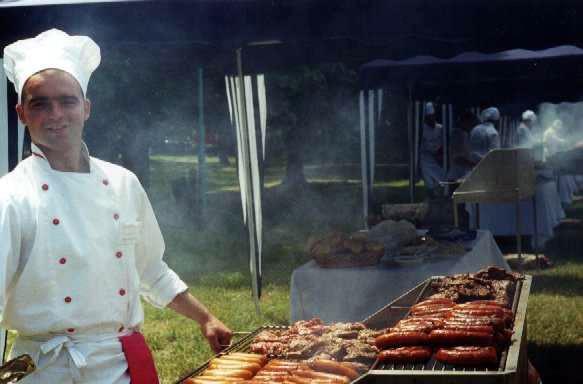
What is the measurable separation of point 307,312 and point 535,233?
6.00 meters

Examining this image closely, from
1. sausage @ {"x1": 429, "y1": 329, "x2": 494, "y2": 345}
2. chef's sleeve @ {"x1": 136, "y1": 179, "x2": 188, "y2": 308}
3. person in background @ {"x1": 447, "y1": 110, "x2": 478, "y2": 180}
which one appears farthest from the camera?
person in background @ {"x1": 447, "y1": 110, "x2": 478, "y2": 180}

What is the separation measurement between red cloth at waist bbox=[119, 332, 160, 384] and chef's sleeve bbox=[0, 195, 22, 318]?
415 mm

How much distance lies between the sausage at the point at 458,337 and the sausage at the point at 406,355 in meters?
0.08

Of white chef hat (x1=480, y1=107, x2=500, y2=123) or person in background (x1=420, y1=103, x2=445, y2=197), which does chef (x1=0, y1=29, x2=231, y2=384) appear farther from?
person in background (x1=420, y1=103, x2=445, y2=197)

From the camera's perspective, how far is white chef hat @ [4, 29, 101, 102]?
255cm

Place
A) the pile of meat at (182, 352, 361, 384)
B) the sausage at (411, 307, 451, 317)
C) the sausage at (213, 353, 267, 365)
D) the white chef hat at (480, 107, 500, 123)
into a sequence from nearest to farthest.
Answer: the pile of meat at (182, 352, 361, 384)
the sausage at (213, 353, 267, 365)
the sausage at (411, 307, 451, 317)
the white chef hat at (480, 107, 500, 123)

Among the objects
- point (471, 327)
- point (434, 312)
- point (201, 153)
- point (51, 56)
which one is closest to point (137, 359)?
point (51, 56)

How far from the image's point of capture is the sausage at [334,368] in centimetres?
306

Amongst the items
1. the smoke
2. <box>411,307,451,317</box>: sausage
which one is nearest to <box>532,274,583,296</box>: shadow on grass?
<box>411,307,451,317</box>: sausage

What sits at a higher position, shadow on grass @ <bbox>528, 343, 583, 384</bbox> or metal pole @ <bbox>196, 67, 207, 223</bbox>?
metal pole @ <bbox>196, 67, 207, 223</bbox>

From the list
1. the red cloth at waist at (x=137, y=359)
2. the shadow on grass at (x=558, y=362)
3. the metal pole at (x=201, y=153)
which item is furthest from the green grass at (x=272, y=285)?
the red cloth at waist at (x=137, y=359)

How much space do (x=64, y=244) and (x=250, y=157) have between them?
4.83m

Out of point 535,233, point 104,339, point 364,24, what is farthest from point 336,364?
point 535,233

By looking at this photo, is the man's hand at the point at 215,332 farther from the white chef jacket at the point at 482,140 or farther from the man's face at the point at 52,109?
the white chef jacket at the point at 482,140
